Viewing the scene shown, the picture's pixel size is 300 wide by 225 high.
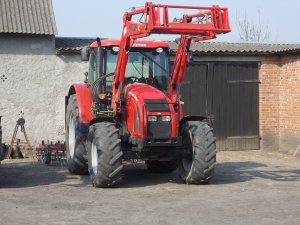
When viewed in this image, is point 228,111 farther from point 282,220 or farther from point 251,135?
point 282,220

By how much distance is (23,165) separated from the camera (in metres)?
12.6

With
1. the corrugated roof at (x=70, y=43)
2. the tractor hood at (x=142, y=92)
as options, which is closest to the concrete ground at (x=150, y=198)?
Answer: the tractor hood at (x=142, y=92)

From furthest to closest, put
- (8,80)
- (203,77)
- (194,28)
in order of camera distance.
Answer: (203,77) → (8,80) → (194,28)

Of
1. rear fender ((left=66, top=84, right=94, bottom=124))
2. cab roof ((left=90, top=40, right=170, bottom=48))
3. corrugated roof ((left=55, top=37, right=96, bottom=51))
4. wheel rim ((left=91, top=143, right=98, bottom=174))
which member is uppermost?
corrugated roof ((left=55, top=37, right=96, bottom=51))

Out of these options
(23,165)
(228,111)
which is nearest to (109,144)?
(23,165)

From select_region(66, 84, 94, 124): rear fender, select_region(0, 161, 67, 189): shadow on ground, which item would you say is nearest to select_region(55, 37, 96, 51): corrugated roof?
select_region(0, 161, 67, 189): shadow on ground

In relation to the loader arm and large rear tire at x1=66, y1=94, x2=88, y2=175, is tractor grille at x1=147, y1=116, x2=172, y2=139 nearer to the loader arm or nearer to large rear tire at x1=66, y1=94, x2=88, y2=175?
the loader arm

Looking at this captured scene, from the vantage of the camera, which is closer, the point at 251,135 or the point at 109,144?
the point at 109,144

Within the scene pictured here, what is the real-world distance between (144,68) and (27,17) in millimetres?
5496

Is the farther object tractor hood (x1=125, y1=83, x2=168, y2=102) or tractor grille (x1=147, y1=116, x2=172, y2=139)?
tractor hood (x1=125, y1=83, x2=168, y2=102)

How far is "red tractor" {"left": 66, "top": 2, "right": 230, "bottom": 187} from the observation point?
9.04 metres

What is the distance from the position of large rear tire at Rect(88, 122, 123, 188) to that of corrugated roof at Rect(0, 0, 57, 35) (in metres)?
5.83

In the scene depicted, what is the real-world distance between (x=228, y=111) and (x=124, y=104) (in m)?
6.51

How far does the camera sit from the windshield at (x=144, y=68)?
34.0ft
